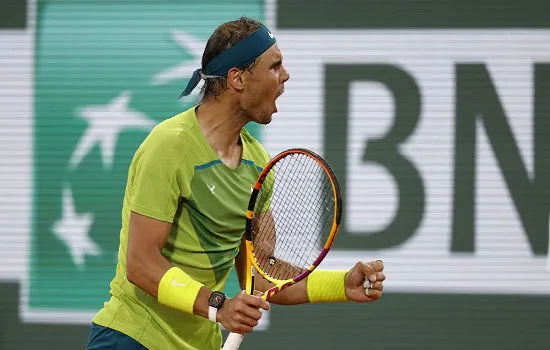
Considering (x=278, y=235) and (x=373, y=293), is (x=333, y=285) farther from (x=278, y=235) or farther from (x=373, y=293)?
(x=278, y=235)

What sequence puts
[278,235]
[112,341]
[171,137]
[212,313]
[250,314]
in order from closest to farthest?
[250,314], [212,313], [171,137], [112,341], [278,235]

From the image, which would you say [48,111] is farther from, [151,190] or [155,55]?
[151,190]

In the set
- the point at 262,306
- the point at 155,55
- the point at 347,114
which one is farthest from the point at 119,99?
the point at 262,306

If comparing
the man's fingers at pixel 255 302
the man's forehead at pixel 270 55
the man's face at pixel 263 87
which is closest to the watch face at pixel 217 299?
the man's fingers at pixel 255 302

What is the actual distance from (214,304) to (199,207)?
0.33 m

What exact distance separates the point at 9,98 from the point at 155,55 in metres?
0.85

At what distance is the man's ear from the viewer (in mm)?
2922

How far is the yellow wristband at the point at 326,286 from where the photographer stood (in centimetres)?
295

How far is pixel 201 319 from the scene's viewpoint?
2973 millimetres

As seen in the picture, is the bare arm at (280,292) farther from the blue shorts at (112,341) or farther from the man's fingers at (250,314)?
the man's fingers at (250,314)

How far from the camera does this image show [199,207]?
2834 mm

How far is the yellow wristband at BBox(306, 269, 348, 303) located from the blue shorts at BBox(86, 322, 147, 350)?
0.55 meters

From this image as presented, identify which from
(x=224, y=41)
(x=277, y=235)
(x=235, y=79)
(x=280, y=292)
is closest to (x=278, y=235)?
(x=277, y=235)

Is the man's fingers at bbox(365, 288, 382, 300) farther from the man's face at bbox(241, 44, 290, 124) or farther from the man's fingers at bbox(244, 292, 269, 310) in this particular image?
the man's face at bbox(241, 44, 290, 124)
